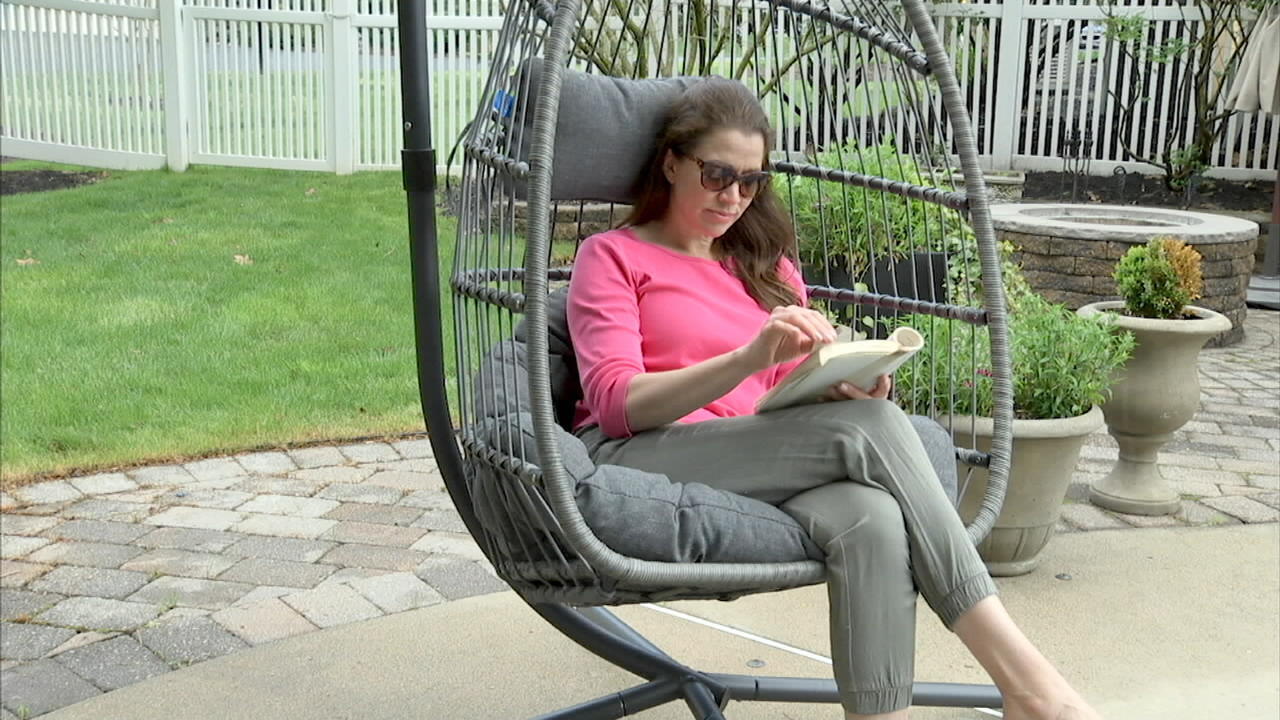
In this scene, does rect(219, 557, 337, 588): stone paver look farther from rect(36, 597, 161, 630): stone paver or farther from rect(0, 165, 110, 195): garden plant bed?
rect(0, 165, 110, 195): garden plant bed

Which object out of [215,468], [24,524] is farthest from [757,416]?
[215,468]

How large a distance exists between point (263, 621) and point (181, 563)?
0.38 m

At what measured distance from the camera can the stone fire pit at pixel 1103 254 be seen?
5.63 metres

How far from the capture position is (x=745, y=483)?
1.85m

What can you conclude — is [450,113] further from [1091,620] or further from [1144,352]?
[1091,620]

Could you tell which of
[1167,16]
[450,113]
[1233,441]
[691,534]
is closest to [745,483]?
[691,534]

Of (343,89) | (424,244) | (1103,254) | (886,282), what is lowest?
(1103,254)

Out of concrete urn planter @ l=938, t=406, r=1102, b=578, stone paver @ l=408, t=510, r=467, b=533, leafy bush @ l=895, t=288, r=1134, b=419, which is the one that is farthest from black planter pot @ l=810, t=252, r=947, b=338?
stone paver @ l=408, t=510, r=467, b=533

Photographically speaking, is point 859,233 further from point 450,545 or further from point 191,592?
point 191,592

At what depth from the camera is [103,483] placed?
3455 millimetres

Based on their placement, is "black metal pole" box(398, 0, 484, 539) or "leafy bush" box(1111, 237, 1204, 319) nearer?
"black metal pole" box(398, 0, 484, 539)

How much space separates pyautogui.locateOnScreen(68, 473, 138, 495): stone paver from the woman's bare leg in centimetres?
242

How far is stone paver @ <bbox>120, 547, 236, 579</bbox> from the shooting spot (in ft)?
9.46

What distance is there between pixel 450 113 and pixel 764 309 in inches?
264
